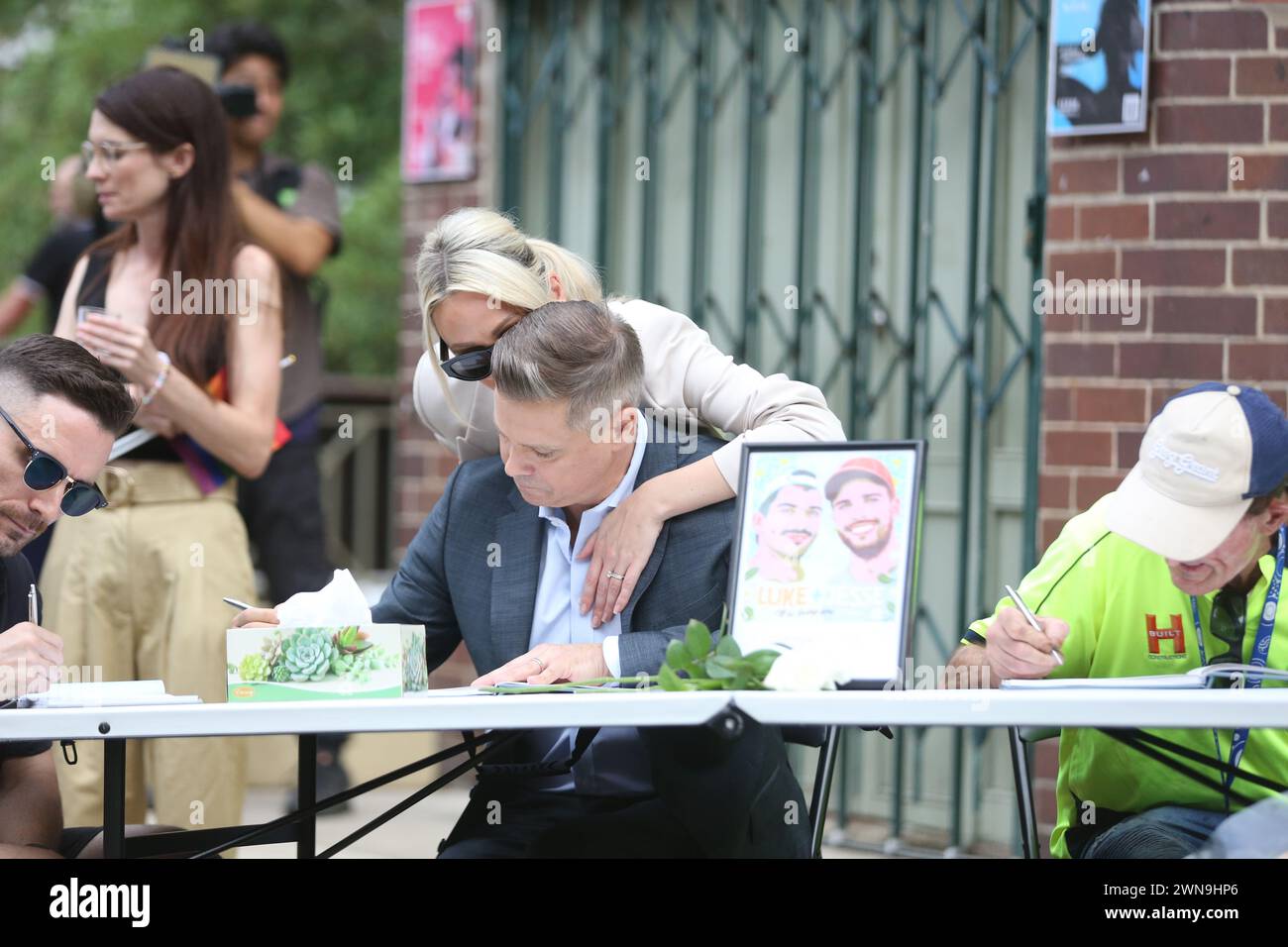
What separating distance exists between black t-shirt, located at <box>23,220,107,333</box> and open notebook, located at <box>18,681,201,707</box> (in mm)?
2713

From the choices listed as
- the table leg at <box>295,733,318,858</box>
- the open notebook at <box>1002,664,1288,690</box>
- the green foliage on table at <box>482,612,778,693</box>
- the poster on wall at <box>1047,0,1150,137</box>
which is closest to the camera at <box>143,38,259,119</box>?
the table leg at <box>295,733,318,858</box>

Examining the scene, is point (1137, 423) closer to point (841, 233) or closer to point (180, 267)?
point (841, 233)

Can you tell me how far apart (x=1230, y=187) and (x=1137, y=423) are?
592mm

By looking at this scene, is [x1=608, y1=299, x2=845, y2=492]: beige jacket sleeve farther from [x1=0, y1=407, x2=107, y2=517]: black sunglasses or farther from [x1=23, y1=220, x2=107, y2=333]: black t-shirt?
[x1=23, y1=220, x2=107, y2=333]: black t-shirt

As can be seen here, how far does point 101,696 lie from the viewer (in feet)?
7.77

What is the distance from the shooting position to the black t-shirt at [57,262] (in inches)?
194

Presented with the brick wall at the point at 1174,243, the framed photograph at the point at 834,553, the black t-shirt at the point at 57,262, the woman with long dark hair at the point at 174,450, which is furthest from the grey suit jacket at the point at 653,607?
the black t-shirt at the point at 57,262

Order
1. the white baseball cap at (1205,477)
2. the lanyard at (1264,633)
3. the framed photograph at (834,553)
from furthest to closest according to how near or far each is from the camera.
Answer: the lanyard at (1264,633) < the white baseball cap at (1205,477) < the framed photograph at (834,553)

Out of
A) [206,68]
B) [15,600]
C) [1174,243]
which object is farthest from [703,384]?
[206,68]

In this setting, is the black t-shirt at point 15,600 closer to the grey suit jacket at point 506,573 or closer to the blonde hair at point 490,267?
the grey suit jacket at point 506,573

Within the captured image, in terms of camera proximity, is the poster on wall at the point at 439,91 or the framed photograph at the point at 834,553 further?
the poster on wall at the point at 439,91

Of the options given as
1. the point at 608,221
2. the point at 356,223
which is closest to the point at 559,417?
the point at 608,221

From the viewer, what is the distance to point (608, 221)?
5363 mm

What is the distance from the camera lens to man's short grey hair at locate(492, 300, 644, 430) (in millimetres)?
2551
